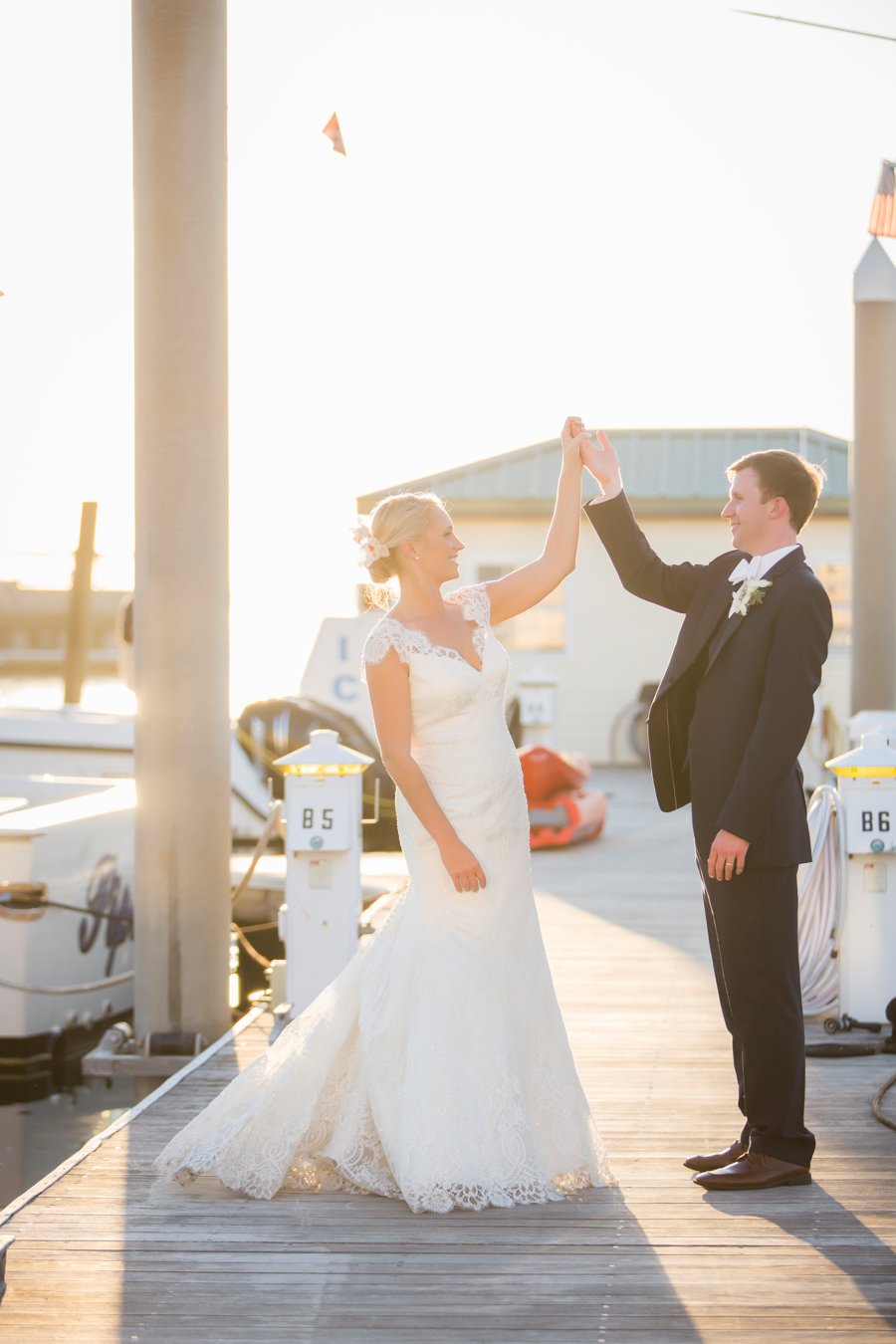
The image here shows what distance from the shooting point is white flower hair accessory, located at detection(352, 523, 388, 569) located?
15.1 feet

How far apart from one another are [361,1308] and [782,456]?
97.3 inches

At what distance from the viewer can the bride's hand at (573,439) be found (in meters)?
4.70

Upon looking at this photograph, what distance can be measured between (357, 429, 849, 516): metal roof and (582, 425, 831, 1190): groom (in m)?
17.7

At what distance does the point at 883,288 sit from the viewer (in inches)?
451

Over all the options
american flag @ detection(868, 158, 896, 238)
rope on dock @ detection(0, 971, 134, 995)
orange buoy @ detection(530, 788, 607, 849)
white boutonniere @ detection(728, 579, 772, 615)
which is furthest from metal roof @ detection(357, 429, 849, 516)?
white boutonniere @ detection(728, 579, 772, 615)

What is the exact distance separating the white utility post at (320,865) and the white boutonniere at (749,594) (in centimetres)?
294

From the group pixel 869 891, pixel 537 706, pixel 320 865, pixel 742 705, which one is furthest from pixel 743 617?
pixel 537 706

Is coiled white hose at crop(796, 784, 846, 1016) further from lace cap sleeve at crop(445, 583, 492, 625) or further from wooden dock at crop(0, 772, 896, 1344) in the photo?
lace cap sleeve at crop(445, 583, 492, 625)

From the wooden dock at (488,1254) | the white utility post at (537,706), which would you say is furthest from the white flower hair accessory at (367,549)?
the white utility post at (537,706)

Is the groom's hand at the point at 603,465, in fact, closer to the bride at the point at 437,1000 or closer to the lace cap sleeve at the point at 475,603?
the bride at the point at 437,1000

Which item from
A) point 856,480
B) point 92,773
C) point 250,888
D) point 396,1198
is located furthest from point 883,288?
point 396,1198

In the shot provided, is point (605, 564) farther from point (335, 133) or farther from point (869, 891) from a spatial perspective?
point (869, 891)

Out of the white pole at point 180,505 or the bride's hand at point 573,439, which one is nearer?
the bride's hand at point 573,439

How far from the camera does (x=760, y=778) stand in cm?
430
